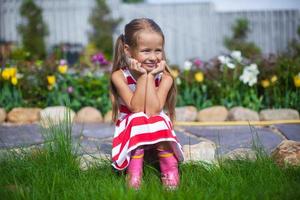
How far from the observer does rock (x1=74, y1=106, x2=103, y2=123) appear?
4598 mm

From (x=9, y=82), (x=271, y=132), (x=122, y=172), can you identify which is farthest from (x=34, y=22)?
(x=122, y=172)

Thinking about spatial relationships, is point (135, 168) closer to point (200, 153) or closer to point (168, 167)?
point (168, 167)

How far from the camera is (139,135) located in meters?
2.32

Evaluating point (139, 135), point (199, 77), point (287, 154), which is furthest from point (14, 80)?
point (287, 154)

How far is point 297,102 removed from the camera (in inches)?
178

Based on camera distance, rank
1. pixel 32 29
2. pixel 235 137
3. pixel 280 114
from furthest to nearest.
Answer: pixel 32 29
pixel 280 114
pixel 235 137

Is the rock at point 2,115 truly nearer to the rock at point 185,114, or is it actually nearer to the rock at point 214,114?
the rock at point 185,114

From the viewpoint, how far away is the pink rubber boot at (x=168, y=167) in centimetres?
234

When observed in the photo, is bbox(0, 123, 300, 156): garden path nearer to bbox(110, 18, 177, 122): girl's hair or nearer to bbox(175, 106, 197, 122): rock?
bbox(175, 106, 197, 122): rock

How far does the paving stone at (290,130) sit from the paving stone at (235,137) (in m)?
0.08

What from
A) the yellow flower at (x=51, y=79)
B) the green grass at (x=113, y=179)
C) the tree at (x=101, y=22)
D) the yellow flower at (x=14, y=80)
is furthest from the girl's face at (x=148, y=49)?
the tree at (x=101, y=22)

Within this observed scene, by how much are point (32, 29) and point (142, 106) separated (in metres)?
10.8

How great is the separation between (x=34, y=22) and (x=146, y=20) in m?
10.6

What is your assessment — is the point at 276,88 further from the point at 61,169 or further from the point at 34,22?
the point at 34,22
